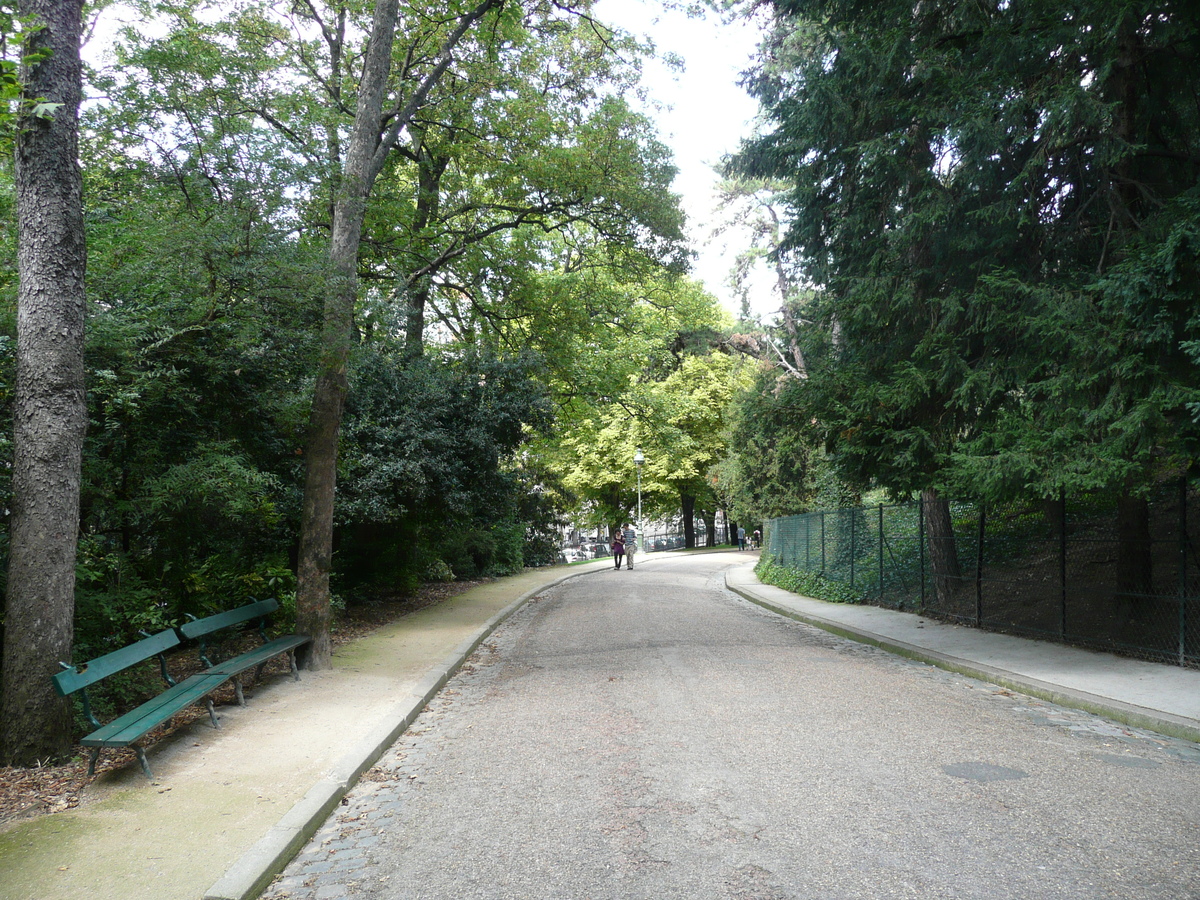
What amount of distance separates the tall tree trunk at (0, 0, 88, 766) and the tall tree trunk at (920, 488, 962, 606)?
12377 mm

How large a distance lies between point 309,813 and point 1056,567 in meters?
10.8

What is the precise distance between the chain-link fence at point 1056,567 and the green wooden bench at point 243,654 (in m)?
9.09

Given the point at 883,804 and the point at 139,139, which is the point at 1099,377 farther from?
the point at 139,139

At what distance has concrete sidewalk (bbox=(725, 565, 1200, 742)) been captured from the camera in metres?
6.96

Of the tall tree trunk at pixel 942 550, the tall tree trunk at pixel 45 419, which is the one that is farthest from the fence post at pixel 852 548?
the tall tree trunk at pixel 45 419

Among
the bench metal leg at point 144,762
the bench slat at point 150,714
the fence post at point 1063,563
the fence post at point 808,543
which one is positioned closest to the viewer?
the bench slat at point 150,714

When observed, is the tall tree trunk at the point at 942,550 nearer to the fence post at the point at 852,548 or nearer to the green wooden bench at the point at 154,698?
the fence post at the point at 852,548

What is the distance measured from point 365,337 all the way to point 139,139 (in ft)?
15.4

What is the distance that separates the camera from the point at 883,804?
4.84 meters

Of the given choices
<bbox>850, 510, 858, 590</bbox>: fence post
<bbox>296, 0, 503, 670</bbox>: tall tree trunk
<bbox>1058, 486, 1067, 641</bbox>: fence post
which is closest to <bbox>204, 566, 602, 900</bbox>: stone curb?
<bbox>296, 0, 503, 670</bbox>: tall tree trunk

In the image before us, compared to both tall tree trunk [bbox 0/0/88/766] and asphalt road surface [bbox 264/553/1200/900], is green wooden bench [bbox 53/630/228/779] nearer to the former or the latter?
tall tree trunk [bbox 0/0/88/766]

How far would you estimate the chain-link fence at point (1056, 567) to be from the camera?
969cm

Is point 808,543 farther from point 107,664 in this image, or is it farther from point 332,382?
point 107,664

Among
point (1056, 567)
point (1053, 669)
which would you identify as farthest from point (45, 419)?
point (1056, 567)
